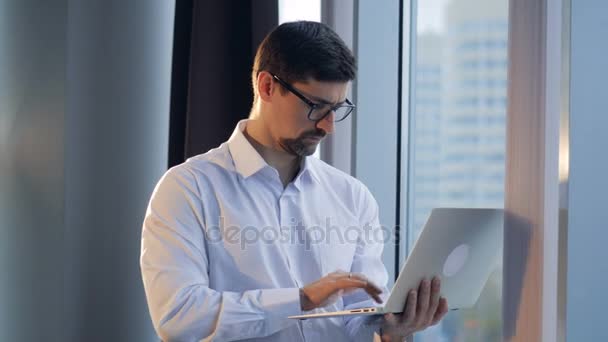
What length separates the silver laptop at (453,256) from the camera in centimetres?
166

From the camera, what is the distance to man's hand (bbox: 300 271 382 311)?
67.4 inches

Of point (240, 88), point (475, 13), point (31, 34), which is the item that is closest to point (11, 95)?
point (31, 34)

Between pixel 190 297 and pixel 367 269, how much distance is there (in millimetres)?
499

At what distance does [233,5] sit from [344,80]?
983mm

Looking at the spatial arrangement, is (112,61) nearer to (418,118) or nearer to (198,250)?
(418,118)

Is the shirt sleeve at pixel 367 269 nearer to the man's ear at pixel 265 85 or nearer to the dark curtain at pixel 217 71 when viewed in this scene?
the man's ear at pixel 265 85

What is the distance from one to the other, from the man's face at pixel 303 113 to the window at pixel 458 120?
0.50 m

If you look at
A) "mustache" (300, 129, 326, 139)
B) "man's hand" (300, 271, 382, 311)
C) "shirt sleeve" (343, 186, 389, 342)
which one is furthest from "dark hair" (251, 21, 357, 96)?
"man's hand" (300, 271, 382, 311)

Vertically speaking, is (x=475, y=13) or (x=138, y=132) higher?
(x=475, y=13)

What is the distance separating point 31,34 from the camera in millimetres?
2904

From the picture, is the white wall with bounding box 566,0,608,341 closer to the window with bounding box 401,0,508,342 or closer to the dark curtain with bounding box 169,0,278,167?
the window with bounding box 401,0,508,342

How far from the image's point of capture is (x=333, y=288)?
1.72m

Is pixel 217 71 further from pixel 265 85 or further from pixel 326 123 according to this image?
pixel 326 123

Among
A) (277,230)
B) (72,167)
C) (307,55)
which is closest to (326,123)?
(307,55)
